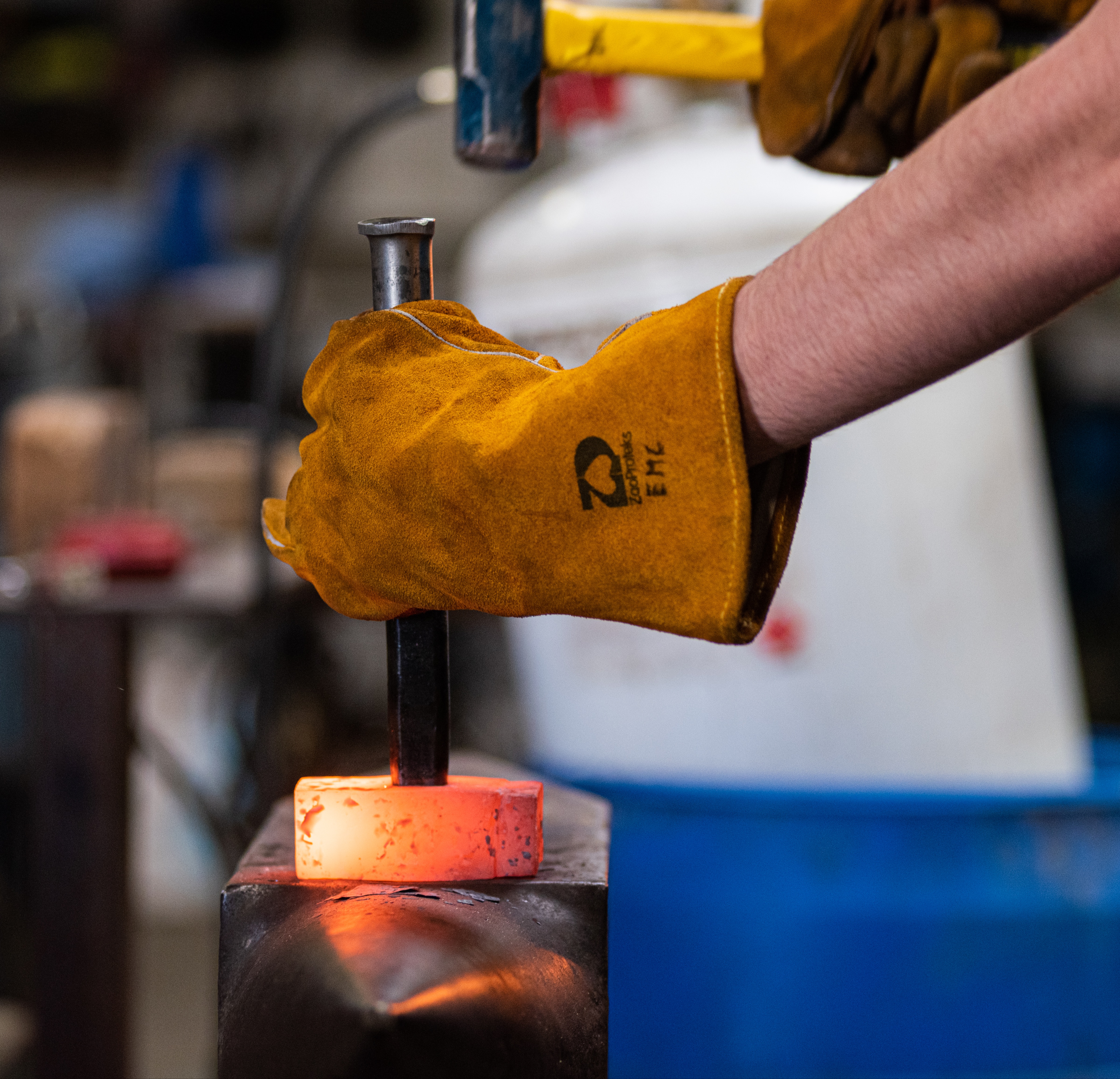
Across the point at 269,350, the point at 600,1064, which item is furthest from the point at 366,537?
the point at 269,350

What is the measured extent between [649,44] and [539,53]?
0.23 ft

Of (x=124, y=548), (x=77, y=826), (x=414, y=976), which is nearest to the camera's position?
(x=414, y=976)

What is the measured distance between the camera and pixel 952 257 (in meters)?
0.43

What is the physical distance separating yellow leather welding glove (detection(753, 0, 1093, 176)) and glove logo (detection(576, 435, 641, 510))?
1.25ft

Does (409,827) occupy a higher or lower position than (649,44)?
lower

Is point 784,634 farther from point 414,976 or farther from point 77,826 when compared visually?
point 414,976

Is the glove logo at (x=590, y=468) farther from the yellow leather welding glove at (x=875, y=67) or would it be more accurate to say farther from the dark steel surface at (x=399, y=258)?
the yellow leather welding glove at (x=875, y=67)

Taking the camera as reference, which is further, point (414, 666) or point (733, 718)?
point (733, 718)

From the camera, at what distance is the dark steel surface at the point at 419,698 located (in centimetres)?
59

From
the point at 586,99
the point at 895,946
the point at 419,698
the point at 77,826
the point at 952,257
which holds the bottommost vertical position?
the point at 895,946

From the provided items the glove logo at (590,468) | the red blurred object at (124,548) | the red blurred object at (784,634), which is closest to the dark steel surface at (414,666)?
the glove logo at (590,468)

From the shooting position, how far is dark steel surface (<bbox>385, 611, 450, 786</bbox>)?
59 centimetres

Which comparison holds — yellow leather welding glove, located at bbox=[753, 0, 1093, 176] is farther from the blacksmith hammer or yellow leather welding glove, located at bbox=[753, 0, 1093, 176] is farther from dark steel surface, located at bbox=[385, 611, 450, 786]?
dark steel surface, located at bbox=[385, 611, 450, 786]

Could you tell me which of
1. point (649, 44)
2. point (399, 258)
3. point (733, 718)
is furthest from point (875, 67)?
point (733, 718)
